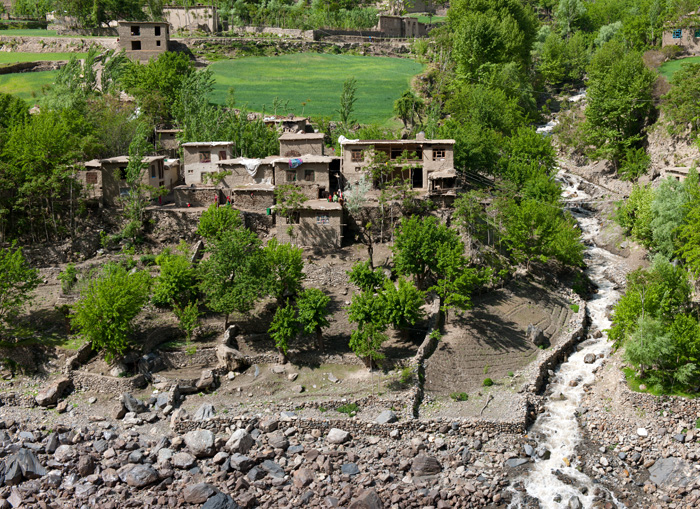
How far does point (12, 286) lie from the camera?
4803cm

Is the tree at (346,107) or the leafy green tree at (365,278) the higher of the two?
the tree at (346,107)

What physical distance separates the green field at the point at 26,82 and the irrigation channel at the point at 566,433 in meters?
65.3

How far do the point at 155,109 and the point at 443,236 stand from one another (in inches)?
1558

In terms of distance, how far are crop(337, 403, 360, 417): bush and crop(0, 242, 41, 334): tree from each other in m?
22.2

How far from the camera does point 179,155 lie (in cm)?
6912

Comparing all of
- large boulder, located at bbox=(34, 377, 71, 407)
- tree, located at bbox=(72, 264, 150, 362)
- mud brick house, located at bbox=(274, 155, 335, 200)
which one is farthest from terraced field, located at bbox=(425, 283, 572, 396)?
large boulder, located at bbox=(34, 377, 71, 407)

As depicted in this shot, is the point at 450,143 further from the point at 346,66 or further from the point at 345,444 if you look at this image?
the point at 346,66

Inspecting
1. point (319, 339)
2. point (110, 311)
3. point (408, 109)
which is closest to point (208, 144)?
point (110, 311)

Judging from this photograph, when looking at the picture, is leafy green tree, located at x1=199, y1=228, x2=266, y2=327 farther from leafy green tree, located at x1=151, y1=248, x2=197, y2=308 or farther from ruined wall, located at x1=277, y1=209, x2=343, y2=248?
ruined wall, located at x1=277, y1=209, x2=343, y2=248

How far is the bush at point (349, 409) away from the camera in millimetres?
42662

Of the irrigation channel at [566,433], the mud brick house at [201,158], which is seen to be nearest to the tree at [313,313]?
the irrigation channel at [566,433]

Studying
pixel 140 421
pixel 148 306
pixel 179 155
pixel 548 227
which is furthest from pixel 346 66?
pixel 140 421

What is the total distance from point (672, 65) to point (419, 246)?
59.4 meters

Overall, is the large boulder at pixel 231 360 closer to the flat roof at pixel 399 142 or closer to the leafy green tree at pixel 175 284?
the leafy green tree at pixel 175 284
